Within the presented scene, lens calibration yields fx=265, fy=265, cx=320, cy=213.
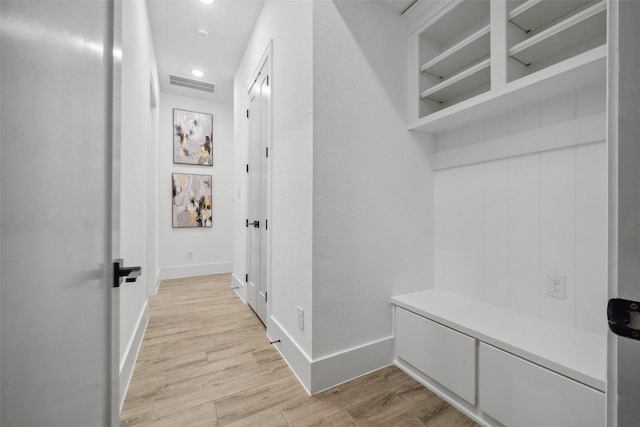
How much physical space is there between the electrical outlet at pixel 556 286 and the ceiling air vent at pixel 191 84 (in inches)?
178

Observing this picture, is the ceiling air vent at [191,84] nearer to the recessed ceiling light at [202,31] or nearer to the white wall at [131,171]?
the recessed ceiling light at [202,31]

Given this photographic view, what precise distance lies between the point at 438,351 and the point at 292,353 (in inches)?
35.7

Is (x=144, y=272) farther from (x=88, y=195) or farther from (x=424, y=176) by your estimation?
(x=424, y=176)

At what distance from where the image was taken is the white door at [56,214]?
355 mm

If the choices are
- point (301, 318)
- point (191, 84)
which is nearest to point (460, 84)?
point (301, 318)

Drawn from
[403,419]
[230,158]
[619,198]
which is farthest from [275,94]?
[230,158]

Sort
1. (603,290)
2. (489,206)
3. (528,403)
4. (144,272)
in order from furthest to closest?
(144,272), (489,206), (603,290), (528,403)

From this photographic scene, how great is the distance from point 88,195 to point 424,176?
2019mm

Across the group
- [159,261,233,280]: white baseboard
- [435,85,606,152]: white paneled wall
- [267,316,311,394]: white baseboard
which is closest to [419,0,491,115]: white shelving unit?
[435,85,606,152]: white paneled wall

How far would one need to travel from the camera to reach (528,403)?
3.80ft

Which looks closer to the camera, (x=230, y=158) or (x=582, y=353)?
(x=582, y=353)

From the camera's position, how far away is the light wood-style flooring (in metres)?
1.34

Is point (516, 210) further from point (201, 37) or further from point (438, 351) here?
point (201, 37)

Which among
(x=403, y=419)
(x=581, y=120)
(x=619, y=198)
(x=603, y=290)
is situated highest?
(x=581, y=120)
